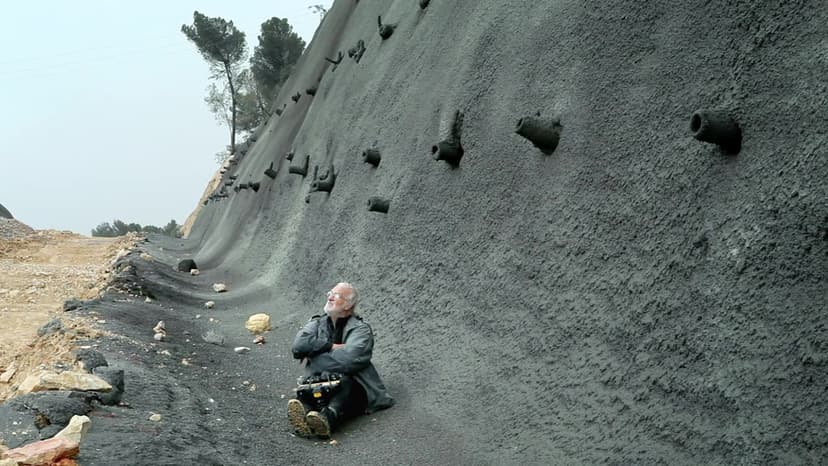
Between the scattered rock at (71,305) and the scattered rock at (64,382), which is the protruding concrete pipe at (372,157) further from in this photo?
the scattered rock at (64,382)

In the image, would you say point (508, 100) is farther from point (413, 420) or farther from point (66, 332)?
Answer: point (66, 332)

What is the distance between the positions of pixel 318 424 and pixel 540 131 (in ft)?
7.35

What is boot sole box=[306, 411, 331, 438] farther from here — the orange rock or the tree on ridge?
the tree on ridge

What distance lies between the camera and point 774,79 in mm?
3498

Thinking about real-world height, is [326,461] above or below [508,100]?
below

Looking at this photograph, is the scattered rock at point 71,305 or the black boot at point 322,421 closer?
the black boot at point 322,421

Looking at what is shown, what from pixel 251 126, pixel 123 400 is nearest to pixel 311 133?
pixel 123 400

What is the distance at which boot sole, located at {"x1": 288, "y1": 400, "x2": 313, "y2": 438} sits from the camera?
5.20 m

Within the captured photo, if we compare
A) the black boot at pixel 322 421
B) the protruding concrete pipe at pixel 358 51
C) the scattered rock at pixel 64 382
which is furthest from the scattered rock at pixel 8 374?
the protruding concrete pipe at pixel 358 51

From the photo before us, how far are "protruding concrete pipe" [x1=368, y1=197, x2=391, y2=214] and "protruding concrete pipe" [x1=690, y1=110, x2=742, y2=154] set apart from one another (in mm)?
4175

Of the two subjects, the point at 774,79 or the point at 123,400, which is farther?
the point at 123,400

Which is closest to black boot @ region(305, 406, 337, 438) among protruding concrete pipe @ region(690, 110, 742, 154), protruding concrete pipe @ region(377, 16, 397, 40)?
protruding concrete pipe @ region(690, 110, 742, 154)

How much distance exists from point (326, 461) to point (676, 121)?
2667 millimetres

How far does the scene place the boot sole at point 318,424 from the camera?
513cm
